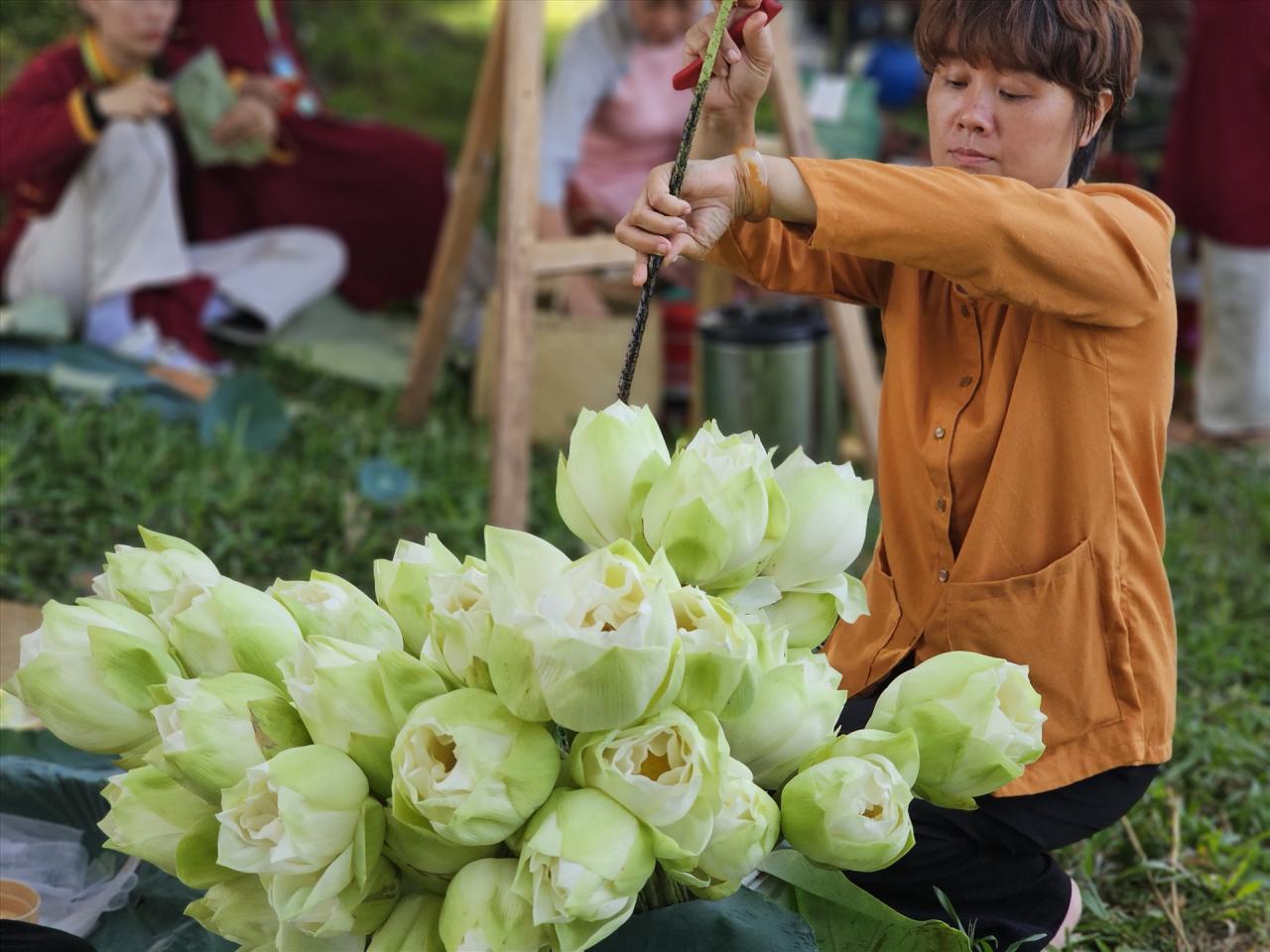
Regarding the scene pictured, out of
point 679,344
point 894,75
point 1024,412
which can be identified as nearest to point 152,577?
point 1024,412

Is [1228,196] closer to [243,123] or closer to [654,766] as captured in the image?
[243,123]

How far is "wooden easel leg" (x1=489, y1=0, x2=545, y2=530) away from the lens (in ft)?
9.41

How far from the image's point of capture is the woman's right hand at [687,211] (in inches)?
49.3

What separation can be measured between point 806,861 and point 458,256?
259 cm

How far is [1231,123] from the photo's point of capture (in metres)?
3.99

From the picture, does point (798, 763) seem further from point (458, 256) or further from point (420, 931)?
point (458, 256)

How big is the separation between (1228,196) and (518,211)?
7.32ft

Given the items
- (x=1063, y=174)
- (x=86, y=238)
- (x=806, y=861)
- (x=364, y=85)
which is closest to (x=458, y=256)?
(x=86, y=238)

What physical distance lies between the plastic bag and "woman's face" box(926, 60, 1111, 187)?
3.77 ft

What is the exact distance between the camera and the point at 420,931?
1005 millimetres

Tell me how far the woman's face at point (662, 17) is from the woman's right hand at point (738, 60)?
248 centimetres

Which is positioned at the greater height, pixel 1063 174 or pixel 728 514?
pixel 1063 174

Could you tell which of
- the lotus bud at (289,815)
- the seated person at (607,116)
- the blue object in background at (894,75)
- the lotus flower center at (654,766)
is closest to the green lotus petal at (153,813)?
the lotus bud at (289,815)

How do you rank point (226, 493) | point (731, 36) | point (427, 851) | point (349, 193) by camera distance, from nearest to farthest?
point (427, 851) → point (731, 36) → point (226, 493) → point (349, 193)
